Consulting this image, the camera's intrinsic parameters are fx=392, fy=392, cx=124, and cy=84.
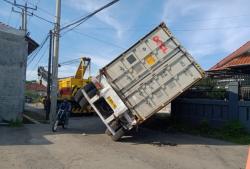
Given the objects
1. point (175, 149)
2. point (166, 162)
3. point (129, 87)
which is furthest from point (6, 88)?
point (166, 162)

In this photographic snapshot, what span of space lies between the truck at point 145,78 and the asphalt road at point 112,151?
1032 millimetres

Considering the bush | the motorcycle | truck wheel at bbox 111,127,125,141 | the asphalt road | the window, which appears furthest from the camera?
the motorcycle

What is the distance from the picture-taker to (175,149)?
39.1ft

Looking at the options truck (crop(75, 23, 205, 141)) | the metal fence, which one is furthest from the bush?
truck (crop(75, 23, 205, 141))

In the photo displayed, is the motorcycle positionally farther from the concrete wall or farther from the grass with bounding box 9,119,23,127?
the concrete wall

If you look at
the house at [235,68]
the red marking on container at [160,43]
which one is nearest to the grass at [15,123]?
the red marking on container at [160,43]

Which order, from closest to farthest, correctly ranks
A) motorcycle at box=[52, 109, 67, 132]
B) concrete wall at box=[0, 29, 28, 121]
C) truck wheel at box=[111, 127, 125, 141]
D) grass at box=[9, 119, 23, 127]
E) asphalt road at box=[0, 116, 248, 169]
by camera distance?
asphalt road at box=[0, 116, 248, 169], truck wheel at box=[111, 127, 125, 141], motorcycle at box=[52, 109, 67, 132], grass at box=[9, 119, 23, 127], concrete wall at box=[0, 29, 28, 121]

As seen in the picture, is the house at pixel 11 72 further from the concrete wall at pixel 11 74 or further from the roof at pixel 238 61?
the roof at pixel 238 61

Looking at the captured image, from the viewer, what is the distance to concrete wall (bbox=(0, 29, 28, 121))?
17641 mm

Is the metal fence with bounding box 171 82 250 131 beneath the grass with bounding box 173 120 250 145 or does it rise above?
above

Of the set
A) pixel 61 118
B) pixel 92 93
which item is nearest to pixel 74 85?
pixel 61 118

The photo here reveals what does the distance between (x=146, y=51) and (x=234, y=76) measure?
764 cm

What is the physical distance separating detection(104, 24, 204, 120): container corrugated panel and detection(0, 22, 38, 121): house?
6.27 m

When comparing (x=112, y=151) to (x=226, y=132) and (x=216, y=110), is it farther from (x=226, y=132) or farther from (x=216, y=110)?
(x=216, y=110)
